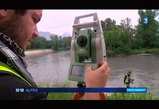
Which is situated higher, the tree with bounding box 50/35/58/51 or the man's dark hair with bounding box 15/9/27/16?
the man's dark hair with bounding box 15/9/27/16

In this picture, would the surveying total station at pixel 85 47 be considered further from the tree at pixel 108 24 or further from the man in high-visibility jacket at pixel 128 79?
the man in high-visibility jacket at pixel 128 79

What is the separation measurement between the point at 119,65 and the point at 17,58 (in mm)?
742

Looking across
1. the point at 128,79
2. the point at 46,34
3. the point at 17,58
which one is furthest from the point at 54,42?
the point at 17,58

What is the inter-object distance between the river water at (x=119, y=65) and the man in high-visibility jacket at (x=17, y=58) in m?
0.49

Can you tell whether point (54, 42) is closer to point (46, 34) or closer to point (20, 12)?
point (46, 34)

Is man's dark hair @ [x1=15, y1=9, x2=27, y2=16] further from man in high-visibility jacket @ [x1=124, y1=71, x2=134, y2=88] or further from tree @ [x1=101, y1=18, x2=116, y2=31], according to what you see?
man in high-visibility jacket @ [x1=124, y1=71, x2=134, y2=88]

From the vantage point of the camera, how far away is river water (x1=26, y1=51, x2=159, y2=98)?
4.65ft

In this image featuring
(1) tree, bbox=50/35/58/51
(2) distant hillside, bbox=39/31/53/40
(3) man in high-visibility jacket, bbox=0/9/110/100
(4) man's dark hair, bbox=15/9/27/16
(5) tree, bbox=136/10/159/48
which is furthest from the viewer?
(1) tree, bbox=50/35/58/51

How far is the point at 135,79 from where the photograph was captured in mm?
1436

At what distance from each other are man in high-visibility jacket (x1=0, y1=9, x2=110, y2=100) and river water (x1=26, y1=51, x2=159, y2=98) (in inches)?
19.3

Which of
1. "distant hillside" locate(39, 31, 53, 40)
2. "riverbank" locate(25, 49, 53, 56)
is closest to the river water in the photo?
"riverbank" locate(25, 49, 53, 56)
